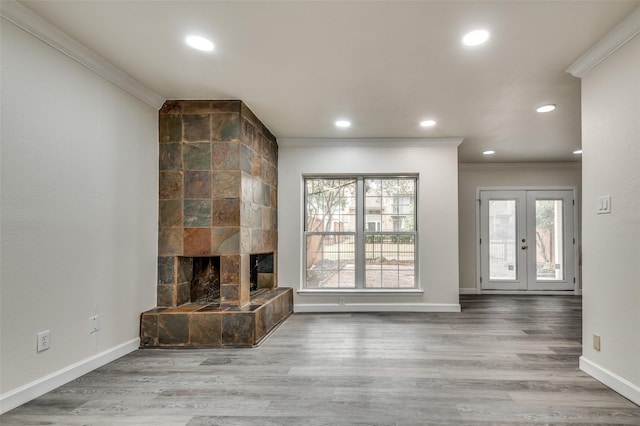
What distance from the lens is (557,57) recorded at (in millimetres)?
2703

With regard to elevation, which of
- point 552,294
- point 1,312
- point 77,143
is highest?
point 77,143

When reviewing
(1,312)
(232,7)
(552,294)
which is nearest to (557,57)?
(232,7)

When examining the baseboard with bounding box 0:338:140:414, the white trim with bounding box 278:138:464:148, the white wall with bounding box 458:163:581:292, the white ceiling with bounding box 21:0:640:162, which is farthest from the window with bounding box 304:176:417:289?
the baseboard with bounding box 0:338:140:414

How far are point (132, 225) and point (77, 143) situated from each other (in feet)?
2.79

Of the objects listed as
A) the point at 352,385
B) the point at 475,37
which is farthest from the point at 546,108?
the point at 352,385

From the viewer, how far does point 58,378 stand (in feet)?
8.01

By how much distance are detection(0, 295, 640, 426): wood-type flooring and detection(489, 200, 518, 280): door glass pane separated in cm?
282

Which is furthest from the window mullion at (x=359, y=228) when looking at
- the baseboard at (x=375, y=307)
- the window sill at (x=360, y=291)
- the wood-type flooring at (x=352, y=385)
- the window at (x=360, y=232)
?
the wood-type flooring at (x=352, y=385)

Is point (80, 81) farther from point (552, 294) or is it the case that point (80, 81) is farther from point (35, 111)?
point (552, 294)

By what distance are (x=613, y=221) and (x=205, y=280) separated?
12.0 feet

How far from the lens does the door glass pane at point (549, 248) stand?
6.61m

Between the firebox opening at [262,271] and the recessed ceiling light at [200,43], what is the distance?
284cm

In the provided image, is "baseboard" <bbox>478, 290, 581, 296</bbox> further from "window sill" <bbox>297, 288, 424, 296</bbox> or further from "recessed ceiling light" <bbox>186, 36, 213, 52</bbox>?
"recessed ceiling light" <bbox>186, 36, 213, 52</bbox>

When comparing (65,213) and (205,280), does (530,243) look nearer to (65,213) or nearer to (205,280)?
(205,280)
